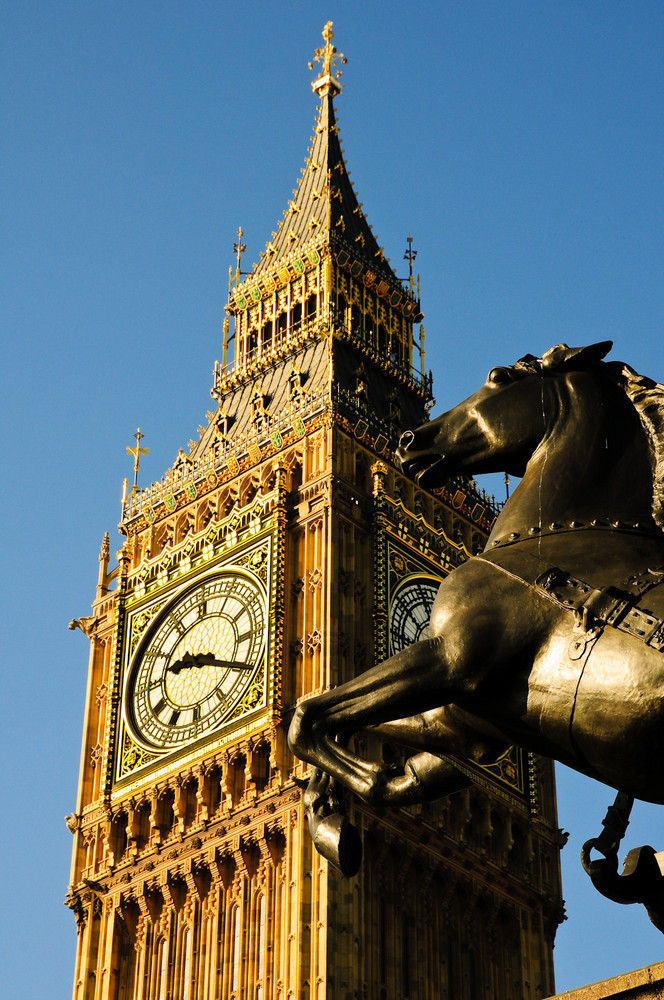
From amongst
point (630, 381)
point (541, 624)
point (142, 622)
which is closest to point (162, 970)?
Result: point (142, 622)

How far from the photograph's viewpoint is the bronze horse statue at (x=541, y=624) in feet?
26.3

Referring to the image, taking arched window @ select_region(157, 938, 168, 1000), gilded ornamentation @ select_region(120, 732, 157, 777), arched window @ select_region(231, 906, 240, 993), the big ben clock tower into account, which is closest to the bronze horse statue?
the big ben clock tower

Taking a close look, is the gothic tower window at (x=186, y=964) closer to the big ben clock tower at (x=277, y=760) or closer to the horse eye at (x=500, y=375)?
the big ben clock tower at (x=277, y=760)

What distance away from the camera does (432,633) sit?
8.46m

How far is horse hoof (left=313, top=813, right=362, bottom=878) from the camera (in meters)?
8.27

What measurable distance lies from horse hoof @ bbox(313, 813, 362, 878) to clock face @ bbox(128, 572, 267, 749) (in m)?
28.1

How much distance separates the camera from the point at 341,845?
8.29 meters

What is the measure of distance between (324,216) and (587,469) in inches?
1532

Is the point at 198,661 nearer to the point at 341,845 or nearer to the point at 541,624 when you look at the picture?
the point at 341,845

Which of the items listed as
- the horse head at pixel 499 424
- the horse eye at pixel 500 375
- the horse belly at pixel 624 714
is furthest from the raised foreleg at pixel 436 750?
the horse eye at pixel 500 375

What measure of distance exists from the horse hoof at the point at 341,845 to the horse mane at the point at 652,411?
1.97m

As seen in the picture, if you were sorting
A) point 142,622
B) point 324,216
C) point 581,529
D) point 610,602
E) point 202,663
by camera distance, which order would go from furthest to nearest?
point 324,216, point 142,622, point 202,663, point 581,529, point 610,602

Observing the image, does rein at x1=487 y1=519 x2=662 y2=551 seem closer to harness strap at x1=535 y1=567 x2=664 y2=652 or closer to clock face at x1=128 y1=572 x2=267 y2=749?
harness strap at x1=535 y1=567 x2=664 y2=652

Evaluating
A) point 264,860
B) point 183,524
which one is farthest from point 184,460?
point 264,860
